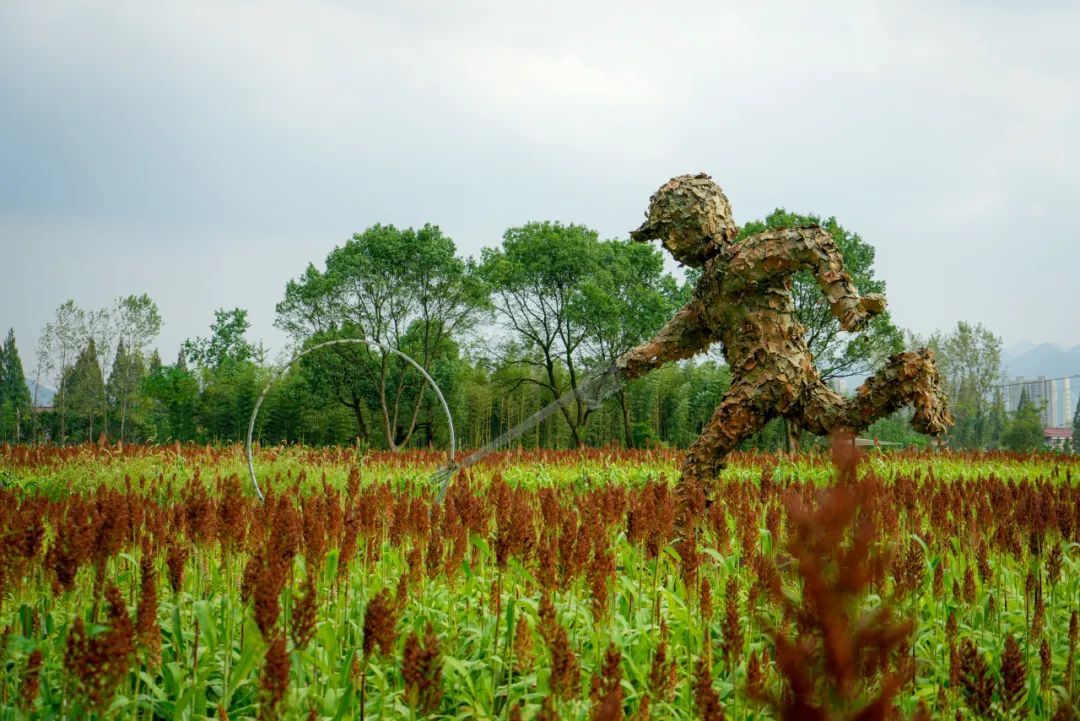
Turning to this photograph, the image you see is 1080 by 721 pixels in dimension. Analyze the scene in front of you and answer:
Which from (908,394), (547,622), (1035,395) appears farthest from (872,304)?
(1035,395)

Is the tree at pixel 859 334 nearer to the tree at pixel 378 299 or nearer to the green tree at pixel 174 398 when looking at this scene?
the tree at pixel 378 299

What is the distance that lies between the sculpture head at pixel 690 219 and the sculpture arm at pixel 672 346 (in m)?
0.49

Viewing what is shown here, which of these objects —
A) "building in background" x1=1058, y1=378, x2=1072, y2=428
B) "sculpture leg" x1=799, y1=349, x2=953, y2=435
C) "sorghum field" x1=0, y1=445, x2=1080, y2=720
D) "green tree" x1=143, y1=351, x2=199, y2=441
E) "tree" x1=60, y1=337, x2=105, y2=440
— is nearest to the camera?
"sorghum field" x1=0, y1=445, x2=1080, y2=720

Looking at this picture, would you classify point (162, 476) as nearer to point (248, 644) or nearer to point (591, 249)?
point (248, 644)

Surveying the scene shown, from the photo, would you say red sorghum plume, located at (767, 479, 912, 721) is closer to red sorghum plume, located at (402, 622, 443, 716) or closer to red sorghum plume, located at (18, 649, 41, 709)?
red sorghum plume, located at (402, 622, 443, 716)

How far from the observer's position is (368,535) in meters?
3.99

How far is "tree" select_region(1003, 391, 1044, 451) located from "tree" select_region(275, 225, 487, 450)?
1117 inches

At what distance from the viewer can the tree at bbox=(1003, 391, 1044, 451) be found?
38594mm

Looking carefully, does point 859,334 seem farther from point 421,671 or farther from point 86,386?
point 86,386

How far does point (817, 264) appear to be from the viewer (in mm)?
5594

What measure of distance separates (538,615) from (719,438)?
394 centimetres

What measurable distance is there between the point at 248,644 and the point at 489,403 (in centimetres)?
3964

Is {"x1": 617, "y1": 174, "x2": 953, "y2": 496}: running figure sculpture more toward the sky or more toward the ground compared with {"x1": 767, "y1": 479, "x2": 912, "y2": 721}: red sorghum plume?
more toward the sky

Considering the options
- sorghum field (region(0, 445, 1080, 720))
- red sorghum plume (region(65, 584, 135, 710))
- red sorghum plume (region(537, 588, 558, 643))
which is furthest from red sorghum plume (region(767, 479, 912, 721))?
red sorghum plume (region(65, 584, 135, 710))
